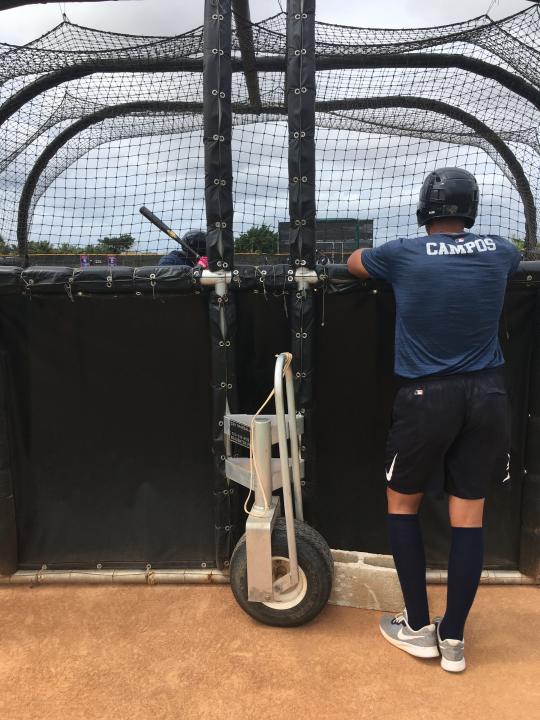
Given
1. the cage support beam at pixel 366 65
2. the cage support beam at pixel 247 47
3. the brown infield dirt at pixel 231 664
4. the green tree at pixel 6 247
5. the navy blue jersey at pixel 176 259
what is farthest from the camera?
the green tree at pixel 6 247

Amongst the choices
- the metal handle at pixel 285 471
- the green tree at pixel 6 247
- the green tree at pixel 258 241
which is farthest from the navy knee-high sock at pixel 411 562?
the green tree at pixel 6 247

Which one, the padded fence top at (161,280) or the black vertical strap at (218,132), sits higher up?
the black vertical strap at (218,132)

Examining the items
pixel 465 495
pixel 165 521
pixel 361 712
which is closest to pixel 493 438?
pixel 465 495

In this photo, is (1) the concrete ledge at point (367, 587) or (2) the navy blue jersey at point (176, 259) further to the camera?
(2) the navy blue jersey at point (176, 259)

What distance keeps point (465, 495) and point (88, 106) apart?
7233mm

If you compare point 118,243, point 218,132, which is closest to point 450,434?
point 218,132

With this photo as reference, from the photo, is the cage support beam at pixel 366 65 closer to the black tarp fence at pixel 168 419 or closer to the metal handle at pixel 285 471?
the black tarp fence at pixel 168 419

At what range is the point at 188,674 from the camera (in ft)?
6.69

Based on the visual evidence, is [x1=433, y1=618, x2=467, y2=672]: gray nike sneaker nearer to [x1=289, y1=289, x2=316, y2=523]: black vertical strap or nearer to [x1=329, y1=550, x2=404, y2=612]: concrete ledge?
[x1=329, y1=550, x2=404, y2=612]: concrete ledge

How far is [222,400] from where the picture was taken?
2.51 m

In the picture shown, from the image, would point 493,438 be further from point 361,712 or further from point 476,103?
point 476,103

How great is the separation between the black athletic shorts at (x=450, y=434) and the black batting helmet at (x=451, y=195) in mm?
698

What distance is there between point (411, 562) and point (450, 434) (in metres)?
0.62

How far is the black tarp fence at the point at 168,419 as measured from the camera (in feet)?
8.50
